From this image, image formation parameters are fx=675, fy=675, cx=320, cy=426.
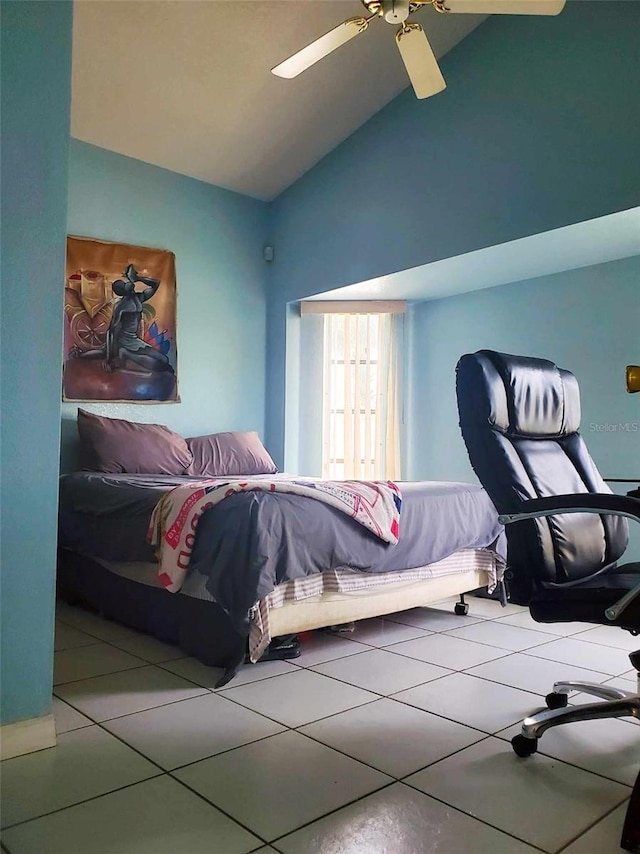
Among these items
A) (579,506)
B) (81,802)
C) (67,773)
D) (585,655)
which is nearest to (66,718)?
(67,773)

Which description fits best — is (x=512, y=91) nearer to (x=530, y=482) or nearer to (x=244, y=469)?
(x=530, y=482)

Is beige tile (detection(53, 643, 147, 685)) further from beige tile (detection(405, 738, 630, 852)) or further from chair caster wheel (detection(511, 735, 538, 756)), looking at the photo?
chair caster wheel (detection(511, 735, 538, 756))

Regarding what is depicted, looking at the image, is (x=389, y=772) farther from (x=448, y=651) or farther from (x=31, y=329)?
(x=31, y=329)

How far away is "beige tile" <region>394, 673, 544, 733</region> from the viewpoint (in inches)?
81.0

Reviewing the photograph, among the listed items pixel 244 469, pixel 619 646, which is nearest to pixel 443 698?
pixel 619 646

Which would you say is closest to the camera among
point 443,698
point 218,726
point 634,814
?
point 634,814

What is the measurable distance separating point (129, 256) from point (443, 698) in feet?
11.0

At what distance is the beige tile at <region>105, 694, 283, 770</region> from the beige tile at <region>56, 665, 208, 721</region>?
0.06 meters

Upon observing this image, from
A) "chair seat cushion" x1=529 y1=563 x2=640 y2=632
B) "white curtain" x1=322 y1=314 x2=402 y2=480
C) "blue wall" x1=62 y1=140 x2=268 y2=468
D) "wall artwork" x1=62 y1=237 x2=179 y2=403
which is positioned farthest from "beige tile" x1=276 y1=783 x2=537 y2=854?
"white curtain" x1=322 y1=314 x2=402 y2=480

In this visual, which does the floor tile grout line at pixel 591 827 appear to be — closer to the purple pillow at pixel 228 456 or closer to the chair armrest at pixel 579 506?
the chair armrest at pixel 579 506

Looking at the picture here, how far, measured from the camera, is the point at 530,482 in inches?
79.9

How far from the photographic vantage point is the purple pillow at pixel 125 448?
153 inches

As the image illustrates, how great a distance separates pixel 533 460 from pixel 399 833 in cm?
115

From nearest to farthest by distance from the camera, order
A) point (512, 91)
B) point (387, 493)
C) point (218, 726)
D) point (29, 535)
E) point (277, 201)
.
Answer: point (29, 535)
point (218, 726)
point (387, 493)
point (512, 91)
point (277, 201)
